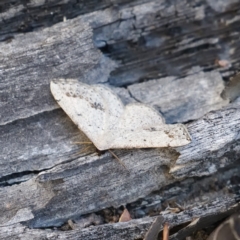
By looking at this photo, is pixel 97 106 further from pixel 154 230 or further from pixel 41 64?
pixel 154 230

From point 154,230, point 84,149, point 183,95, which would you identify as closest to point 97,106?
point 84,149

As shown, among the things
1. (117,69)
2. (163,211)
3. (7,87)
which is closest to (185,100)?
(117,69)

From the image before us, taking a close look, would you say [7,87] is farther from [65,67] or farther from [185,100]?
[185,100]

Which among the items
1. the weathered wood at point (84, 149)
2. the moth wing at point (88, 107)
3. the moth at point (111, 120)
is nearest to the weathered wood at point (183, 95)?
the weathered wood at point (84, 149)

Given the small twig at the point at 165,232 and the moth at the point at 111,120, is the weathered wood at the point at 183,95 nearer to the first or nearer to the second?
the moth at the point at 111,120

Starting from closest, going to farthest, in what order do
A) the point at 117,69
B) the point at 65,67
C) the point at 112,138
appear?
the point at 112,138
the point at 65,67
the point at 117,69

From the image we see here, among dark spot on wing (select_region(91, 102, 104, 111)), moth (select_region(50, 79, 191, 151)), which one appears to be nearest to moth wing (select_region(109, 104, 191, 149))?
moth (select_region(50, 79, 191, 151))
